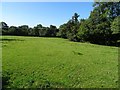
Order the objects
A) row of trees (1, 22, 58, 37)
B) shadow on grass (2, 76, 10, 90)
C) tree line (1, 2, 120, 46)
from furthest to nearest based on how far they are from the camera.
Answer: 1. row of trees (1, 22, 58, 37)
2. tree line (1, 2, 120, 46)
3. shadow on grass (2, 76, 10, 90)

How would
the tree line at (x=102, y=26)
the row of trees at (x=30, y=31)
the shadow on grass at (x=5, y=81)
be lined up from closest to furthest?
the shadow on grass at (x=5, y=81)
the tree line at (x=102, y=26)
the row of trees at (x=30, y=31)

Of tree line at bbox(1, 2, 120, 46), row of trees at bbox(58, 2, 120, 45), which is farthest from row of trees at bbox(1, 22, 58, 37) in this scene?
row of trees at bbox(58, 2, 120, 45)

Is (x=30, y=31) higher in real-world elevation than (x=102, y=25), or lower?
lower

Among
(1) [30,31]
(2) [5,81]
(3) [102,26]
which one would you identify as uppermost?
(3) [102,26]

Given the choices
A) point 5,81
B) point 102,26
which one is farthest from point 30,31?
point 5,81

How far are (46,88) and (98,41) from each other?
5170 centimetres

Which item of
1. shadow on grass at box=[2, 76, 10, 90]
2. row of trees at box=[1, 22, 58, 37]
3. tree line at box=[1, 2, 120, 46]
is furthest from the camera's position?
row of trees at box=[1, 22, 58, 37]

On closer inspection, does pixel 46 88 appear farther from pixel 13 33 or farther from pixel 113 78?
pixel 13 33

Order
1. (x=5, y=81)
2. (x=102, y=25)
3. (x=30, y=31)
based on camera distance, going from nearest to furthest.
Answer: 1. (x=5, y=81)
2. (x=102, y=25)
3. (x=30, y=31)

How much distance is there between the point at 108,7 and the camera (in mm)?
49375

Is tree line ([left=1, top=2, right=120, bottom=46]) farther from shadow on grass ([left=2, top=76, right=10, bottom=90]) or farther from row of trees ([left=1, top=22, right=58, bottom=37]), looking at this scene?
row of trees ([left=1, top=22, right=58, bottom=37])

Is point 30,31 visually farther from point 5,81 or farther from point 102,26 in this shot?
point 5,81

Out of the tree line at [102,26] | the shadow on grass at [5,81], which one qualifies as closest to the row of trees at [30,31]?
the tree line at [102,26]

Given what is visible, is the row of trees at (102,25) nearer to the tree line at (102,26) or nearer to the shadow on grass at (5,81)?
the tree line at (102,26)
